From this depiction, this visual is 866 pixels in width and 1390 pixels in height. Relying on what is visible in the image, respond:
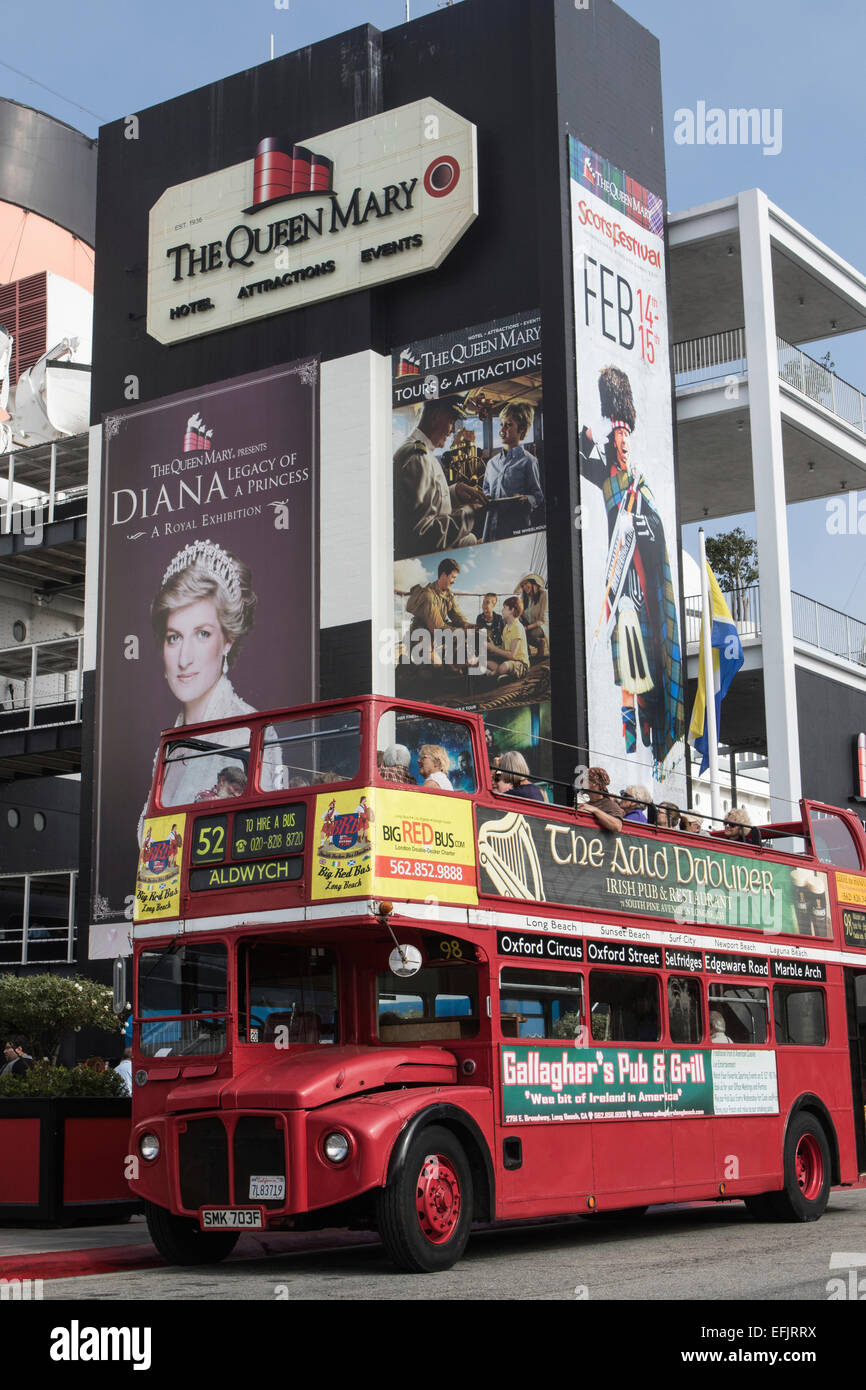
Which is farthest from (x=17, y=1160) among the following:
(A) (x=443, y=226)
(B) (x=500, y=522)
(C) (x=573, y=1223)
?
(A) (x=443, y=226)

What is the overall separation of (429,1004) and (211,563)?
66.7ft

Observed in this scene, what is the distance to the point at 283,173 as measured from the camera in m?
32.1

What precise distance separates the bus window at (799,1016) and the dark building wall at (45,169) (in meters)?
42.1

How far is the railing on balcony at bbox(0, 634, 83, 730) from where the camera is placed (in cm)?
3631

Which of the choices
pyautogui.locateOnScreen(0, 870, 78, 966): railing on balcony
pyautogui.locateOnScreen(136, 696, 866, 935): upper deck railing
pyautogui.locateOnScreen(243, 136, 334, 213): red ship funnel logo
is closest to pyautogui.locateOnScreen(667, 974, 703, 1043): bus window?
pyautogui.locateOnScreen(136, 696, 866, 935): upper deck railing

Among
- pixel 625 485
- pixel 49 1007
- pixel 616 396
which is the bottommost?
pixel 49 1007

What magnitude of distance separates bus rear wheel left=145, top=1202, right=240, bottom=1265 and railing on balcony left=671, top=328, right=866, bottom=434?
2273cm

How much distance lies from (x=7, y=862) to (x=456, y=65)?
20502mm

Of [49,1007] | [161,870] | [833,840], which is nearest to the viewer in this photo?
[161,870]

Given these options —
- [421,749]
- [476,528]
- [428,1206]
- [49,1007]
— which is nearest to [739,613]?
[476,528]

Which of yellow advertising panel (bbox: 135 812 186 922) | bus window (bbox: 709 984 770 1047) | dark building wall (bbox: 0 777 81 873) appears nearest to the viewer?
yellow advertising panel (bbox: 135 812 186 922)

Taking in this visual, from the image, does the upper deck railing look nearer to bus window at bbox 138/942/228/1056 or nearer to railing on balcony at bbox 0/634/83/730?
bus window at bbox 138/942/228/1056

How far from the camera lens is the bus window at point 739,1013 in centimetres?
1546

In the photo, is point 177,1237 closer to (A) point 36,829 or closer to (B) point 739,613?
(B) point 739,613
